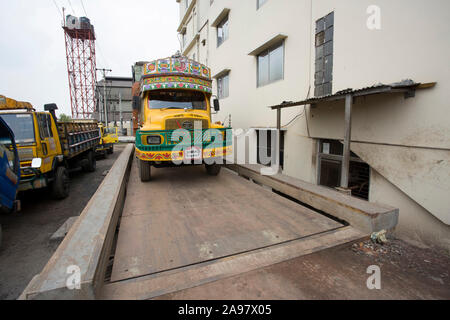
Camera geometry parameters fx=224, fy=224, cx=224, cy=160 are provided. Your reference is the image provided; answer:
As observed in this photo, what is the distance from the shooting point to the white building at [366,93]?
11.7ft

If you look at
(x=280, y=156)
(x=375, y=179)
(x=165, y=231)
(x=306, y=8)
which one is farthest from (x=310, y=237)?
(x=306, y=8)

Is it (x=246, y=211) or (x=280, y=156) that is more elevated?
(x=280, y=156)

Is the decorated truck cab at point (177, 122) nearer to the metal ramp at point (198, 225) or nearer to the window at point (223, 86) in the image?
the metal ramp at point (198, 225)

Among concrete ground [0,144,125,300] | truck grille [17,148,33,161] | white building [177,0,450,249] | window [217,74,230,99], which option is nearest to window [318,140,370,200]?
white building [177,0,450,249]

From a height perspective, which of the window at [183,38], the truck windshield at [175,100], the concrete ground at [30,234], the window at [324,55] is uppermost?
the window at [183,38]

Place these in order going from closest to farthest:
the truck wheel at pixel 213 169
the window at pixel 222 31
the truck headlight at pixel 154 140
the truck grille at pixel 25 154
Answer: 1. the truck headlight at pixel 154 140
2. the truck grille at pixel 25 154
3. the truck wheel at pixel 213 169
4. the window at pixel 222 31

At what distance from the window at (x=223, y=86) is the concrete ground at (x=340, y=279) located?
9906mm

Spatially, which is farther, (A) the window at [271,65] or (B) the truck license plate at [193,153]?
(A) the window at [271,65]

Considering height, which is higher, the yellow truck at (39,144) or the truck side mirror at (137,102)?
the truck side mirror at (137,102)

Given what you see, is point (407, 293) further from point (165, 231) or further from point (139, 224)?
point (139, 224)

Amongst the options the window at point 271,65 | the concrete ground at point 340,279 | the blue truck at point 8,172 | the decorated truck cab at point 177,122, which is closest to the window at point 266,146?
the window at point 271,65

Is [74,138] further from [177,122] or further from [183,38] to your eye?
[183,38]

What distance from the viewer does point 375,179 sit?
477 cm
